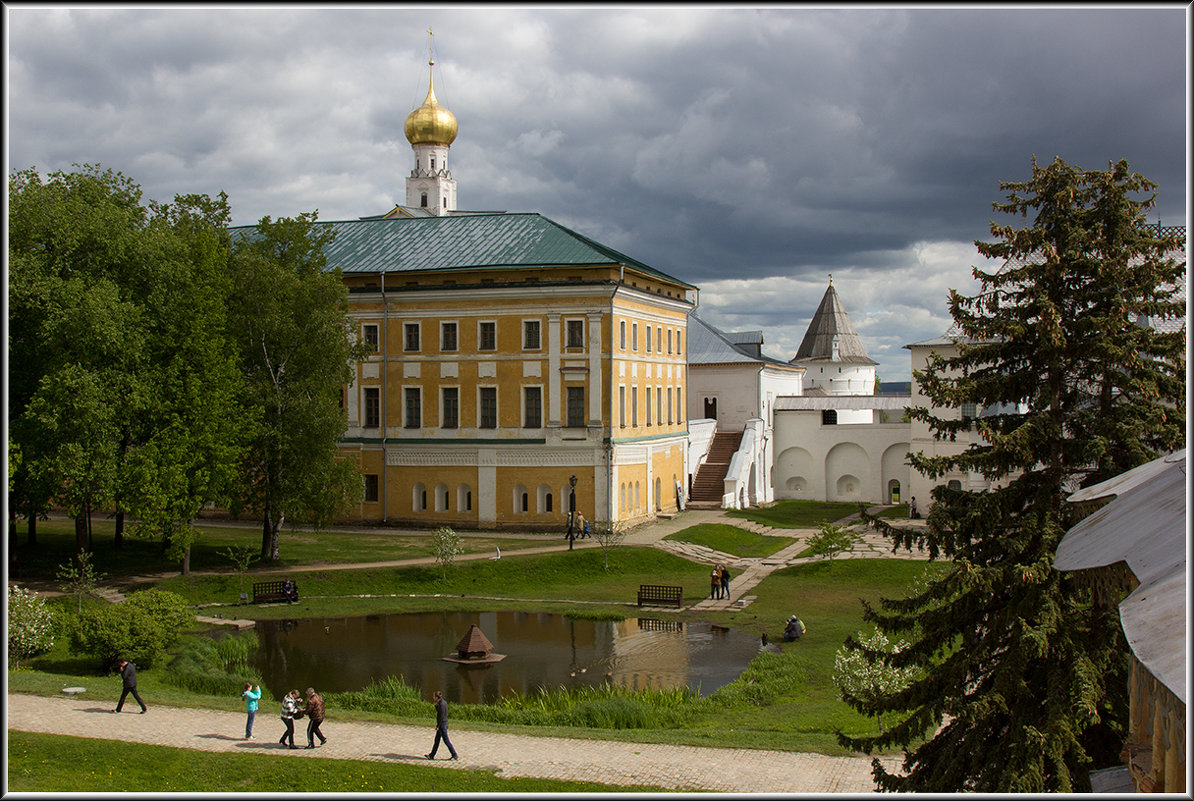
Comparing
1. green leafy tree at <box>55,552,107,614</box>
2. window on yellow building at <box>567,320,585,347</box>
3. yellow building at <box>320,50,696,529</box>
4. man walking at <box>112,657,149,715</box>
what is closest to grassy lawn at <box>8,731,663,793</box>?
man walking at <box>112,657,149,715</box>

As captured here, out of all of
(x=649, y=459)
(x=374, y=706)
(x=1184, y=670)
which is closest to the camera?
(x=1184, y=670)

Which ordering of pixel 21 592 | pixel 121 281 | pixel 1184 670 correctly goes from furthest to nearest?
pixel 121 281, pixel 21 592, pixel 1184 670

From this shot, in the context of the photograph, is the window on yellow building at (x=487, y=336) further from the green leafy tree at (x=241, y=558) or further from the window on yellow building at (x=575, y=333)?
the green leafy tree at (x=241, y=558)

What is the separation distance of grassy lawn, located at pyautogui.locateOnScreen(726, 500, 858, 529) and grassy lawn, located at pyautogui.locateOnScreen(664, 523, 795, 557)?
372 cm

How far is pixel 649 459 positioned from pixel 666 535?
17.0 feet

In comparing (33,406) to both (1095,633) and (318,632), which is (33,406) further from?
(1095,633)

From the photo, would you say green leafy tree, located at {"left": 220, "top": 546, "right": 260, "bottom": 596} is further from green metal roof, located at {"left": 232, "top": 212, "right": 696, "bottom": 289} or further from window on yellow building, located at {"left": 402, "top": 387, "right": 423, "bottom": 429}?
green metal roof, located at {"left": 232, "top": 212, "right": 696, "bottom": 289}

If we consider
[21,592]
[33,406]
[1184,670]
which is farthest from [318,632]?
[1184,670]

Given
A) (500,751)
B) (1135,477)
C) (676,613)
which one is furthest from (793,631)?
(1135,477)

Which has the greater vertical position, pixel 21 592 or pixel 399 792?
pixel 21 592

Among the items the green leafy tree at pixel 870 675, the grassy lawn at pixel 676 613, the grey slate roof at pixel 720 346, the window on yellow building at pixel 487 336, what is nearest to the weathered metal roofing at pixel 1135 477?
the green leafy tree at pixel 870 675

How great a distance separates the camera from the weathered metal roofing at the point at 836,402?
58781 mm

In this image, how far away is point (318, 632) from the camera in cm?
2648

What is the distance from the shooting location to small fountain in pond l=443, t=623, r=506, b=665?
23.6 metres
